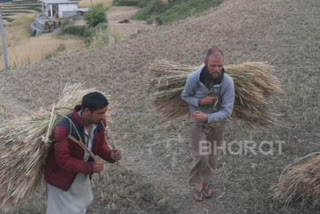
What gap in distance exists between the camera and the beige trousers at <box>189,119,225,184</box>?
10.8 feet

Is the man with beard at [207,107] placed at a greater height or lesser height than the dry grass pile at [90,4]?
greater

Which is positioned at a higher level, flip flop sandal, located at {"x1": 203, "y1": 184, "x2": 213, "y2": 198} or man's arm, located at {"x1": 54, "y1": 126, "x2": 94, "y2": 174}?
man's arm, located at {"x1": 54, "y1": 126, "x2": 94, "y2": 174}

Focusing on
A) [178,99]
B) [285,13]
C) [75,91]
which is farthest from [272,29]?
[75,91]

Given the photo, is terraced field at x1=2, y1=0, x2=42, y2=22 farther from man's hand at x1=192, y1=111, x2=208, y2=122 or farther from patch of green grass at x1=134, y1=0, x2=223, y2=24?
man's hand at x1=192, y1=111, x2=208, y2=122

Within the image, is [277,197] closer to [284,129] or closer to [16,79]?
[284,129]

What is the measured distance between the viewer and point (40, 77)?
26.1 ft

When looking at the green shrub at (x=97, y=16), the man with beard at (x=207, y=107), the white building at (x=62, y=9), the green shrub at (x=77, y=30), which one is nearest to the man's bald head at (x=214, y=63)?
the man with beard at (x=207, y=107)

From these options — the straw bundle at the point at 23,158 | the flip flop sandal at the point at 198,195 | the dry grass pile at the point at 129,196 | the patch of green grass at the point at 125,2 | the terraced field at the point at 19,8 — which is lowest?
the terraced field at the point at 19,8

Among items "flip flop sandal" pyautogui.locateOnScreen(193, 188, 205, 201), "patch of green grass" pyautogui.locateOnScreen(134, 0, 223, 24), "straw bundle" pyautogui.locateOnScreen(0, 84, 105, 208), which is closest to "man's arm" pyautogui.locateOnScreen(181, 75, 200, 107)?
"flip flop sandal" pyautogui.locateOnScreen(193, 188, 205, 201)

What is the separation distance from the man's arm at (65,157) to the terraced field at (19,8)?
33919 mm

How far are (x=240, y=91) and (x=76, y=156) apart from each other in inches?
60.5

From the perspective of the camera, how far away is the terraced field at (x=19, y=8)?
1455 inches

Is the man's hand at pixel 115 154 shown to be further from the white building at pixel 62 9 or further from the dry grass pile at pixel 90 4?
the dry grass pile at pixel 90 4

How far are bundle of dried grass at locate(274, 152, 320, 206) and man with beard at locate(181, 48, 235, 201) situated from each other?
0.54 metres
